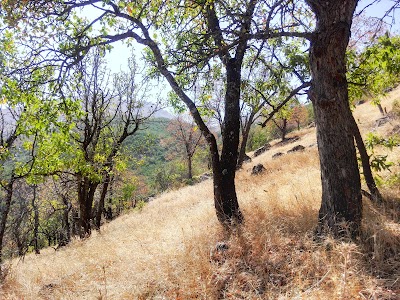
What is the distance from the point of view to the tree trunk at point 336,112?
3.45 metres

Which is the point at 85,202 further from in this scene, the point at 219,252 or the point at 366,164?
the point at 366,164

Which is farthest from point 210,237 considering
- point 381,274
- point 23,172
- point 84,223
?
point 84,223

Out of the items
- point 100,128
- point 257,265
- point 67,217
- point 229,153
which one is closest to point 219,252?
point 257,265

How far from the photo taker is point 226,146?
17.5 feet

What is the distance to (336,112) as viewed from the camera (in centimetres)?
348

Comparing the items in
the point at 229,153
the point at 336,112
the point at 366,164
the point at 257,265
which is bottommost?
the point at 257,265

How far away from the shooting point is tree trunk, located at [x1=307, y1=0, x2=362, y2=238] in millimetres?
3449

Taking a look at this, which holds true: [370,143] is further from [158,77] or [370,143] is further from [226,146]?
[158,77]

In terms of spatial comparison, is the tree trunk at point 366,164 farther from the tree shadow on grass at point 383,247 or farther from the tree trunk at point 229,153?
the tree trunk at point 229,153

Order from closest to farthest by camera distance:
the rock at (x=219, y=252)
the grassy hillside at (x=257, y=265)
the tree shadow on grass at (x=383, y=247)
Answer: the tree shadow on grass at (x=383, y=247)
the grassy hillside at (x=257, y=265)
the rock at (x=219, y=252)

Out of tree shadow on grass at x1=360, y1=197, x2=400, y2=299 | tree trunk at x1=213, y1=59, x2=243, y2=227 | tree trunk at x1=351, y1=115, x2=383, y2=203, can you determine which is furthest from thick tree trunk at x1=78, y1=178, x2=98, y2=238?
tree shadow on grass at x1=360, y1=197, x2=400, y2=299

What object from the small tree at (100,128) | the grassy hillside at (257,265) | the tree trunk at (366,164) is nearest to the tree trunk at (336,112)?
the grassy hillside at (257,265)

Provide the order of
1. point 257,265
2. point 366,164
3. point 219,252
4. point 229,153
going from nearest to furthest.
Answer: point 257,265 → point 219,252 → point 366,164 → point 229,153

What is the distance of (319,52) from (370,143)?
1.97 m
